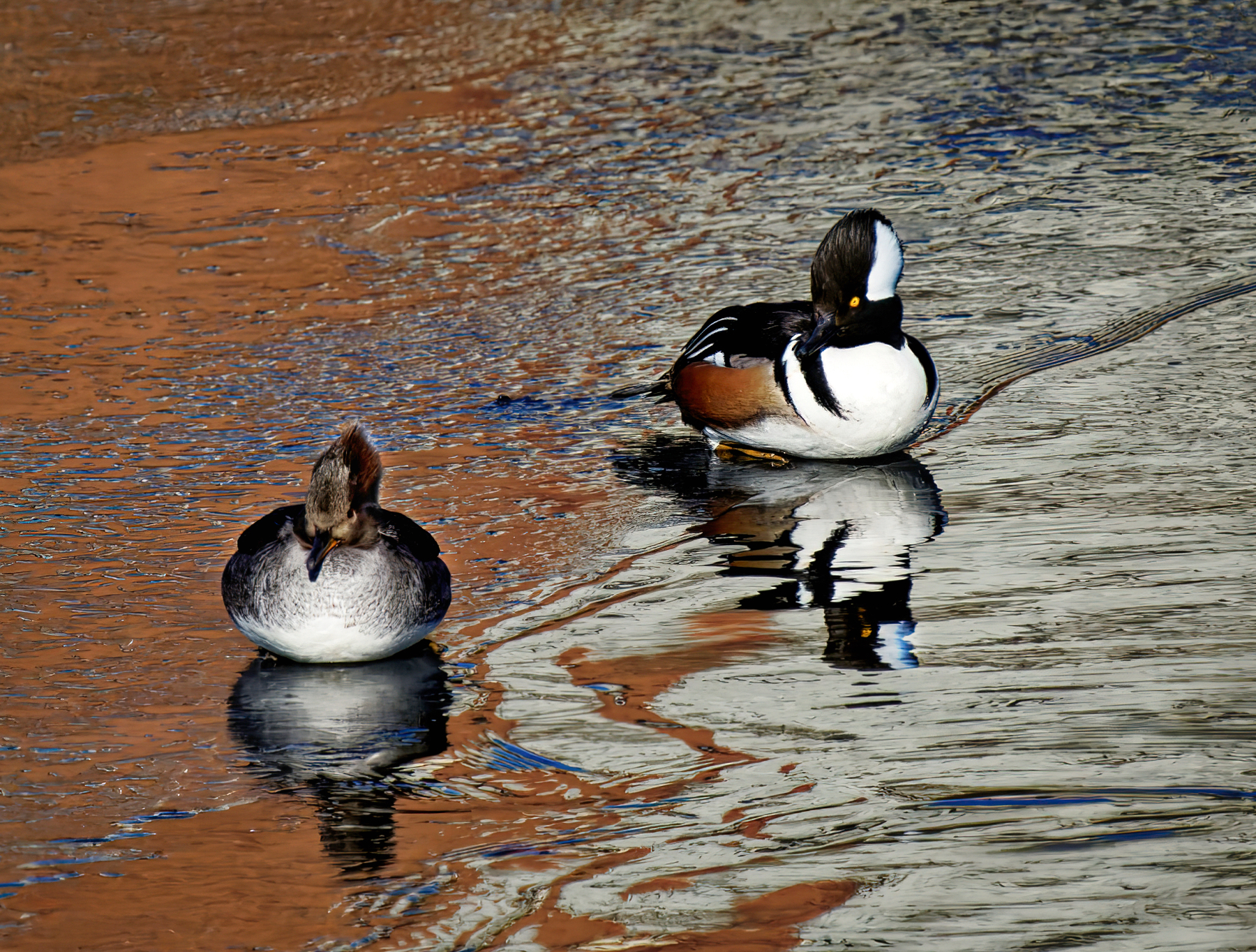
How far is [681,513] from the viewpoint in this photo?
6.31 m

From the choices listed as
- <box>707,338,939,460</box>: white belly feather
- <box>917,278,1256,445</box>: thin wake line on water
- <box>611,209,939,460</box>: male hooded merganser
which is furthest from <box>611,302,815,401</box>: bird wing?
<box>917,278,1256,445</box>: thin wake line on water

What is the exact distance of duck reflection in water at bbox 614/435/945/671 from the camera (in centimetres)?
519

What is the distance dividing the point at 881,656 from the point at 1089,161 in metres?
6.17

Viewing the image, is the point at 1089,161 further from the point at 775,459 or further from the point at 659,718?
the point at 659,718

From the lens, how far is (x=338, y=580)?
191 inches

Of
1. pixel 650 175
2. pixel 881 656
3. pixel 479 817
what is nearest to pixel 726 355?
pixel 881 656

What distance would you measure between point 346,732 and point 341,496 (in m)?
0.73

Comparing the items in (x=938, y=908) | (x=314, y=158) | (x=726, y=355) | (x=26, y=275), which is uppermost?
(x=314, y=158)

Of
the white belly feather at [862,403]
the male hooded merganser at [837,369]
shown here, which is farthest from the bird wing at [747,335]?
the white belly feather at [862,403]

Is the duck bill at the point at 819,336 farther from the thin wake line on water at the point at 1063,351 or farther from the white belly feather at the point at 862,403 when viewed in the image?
the thin wake line on water at the point at 1063,351

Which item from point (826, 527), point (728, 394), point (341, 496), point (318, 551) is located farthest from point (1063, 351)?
point (318, 551)

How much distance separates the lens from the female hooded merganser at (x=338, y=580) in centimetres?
486

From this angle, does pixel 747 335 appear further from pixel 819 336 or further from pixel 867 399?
pixel 867 399

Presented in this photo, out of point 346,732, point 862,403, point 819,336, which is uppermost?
point 819,336
